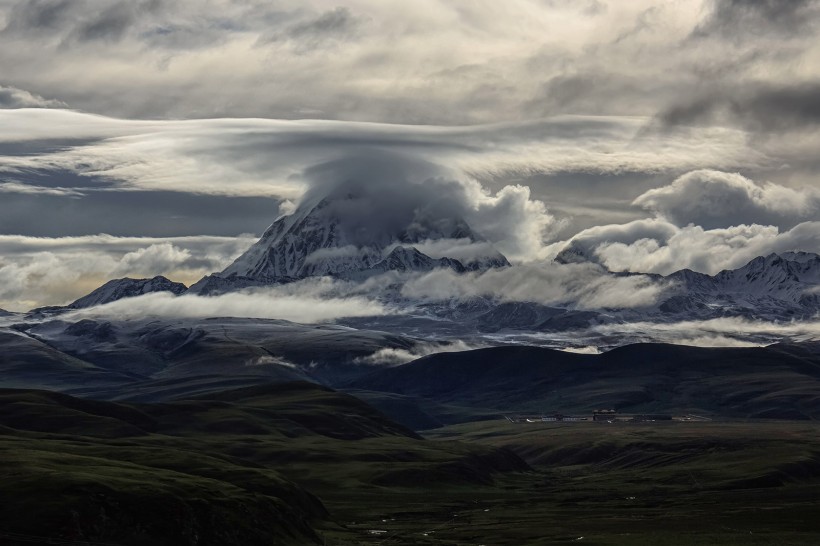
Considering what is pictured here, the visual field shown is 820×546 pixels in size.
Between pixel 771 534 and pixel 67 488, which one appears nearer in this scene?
pixel 67 488

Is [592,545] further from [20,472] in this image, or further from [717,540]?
[20,472]

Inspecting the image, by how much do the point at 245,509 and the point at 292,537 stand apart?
910 centimetres

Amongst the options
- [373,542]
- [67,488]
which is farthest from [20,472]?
[373,542]

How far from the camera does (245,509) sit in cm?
19600

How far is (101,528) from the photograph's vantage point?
173250 millimetres

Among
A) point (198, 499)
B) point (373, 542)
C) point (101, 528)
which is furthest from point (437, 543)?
point (101, 528)

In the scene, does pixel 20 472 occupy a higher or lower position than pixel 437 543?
higher

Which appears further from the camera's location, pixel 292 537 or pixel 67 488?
pixel 292 537

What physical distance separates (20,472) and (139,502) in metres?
20.5

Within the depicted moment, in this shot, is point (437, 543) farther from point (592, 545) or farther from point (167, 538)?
point (167, 538)

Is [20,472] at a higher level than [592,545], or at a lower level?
higher

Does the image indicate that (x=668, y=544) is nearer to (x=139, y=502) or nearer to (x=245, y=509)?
(x=245, y=509)

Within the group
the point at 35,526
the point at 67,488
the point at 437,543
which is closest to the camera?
the point at 35,526

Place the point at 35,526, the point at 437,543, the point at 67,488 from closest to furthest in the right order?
1. the point at 35,526
2. the point at 67,488
3. the point at 437,543
